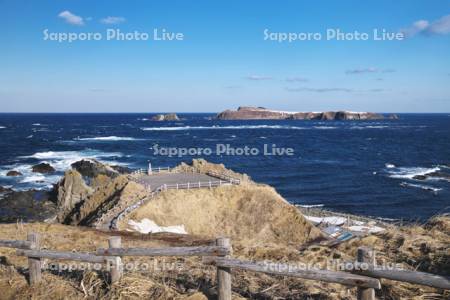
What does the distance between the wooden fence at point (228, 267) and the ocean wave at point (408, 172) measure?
55157 mm

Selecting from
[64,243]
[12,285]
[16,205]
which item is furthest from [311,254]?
[16,205]

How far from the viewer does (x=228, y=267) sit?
22.7 feet

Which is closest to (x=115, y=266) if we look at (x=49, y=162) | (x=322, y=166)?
(x=322, y=166)

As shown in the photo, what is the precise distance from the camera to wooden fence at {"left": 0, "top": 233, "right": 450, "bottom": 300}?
577 centimetres

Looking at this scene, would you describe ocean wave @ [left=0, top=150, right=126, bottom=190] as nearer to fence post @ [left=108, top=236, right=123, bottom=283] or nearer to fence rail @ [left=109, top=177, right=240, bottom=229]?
fence rail @ [left=109, top=177, right=240, bottom=229]

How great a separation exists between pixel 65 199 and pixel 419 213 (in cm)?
3361

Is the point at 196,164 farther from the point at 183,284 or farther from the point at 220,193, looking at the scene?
the point at 183,284

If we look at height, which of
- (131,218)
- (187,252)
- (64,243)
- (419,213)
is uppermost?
(187,252)

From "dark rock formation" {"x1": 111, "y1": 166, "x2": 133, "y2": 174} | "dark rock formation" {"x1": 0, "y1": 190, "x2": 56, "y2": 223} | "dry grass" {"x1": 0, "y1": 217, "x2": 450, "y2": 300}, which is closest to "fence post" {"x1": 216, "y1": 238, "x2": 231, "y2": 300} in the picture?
"dry grass" {"x1": 0, "y1": 217, "x2": 450, "y2": 300}

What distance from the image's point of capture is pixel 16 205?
3916cm

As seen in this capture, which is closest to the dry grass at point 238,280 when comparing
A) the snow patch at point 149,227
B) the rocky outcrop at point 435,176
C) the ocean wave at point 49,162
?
the snow patch at point 149,227

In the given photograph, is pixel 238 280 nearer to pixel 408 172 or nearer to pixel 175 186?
pixel 175 186

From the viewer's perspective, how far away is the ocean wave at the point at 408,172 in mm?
57312

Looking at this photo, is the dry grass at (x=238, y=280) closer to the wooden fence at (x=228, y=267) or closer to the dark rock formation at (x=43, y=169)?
the wooden fence at (x=228, y=267)
